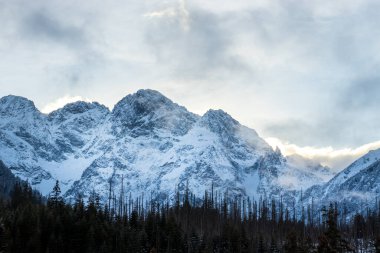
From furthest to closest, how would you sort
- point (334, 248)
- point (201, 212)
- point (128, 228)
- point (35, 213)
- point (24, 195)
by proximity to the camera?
point (201, 212)
point (24, 195)
point (128, 228)
point (35, 213)
point (334, 248)

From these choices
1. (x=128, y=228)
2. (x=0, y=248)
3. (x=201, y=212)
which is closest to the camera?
(x=0, y=248)

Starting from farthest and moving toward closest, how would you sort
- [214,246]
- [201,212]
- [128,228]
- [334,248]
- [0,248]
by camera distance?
[201,212], [214,246], [128,228], [0,248], [334,248]

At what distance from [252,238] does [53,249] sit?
2014 inches

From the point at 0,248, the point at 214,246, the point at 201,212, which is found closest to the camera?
the point at 0,248

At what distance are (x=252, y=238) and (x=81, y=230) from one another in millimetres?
44645

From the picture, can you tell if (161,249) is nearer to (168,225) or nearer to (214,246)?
(168,225)

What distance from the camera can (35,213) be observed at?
95938 mm

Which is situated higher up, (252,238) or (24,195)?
(24,195)

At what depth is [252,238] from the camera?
129375 mm

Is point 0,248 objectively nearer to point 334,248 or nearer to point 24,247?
point 24,247

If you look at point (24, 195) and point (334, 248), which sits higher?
point (24, 195)

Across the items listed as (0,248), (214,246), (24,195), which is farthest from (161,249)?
(24,195)

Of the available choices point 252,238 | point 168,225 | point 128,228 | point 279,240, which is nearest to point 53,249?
point 128,228

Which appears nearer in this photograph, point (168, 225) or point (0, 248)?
point (0, 248)
